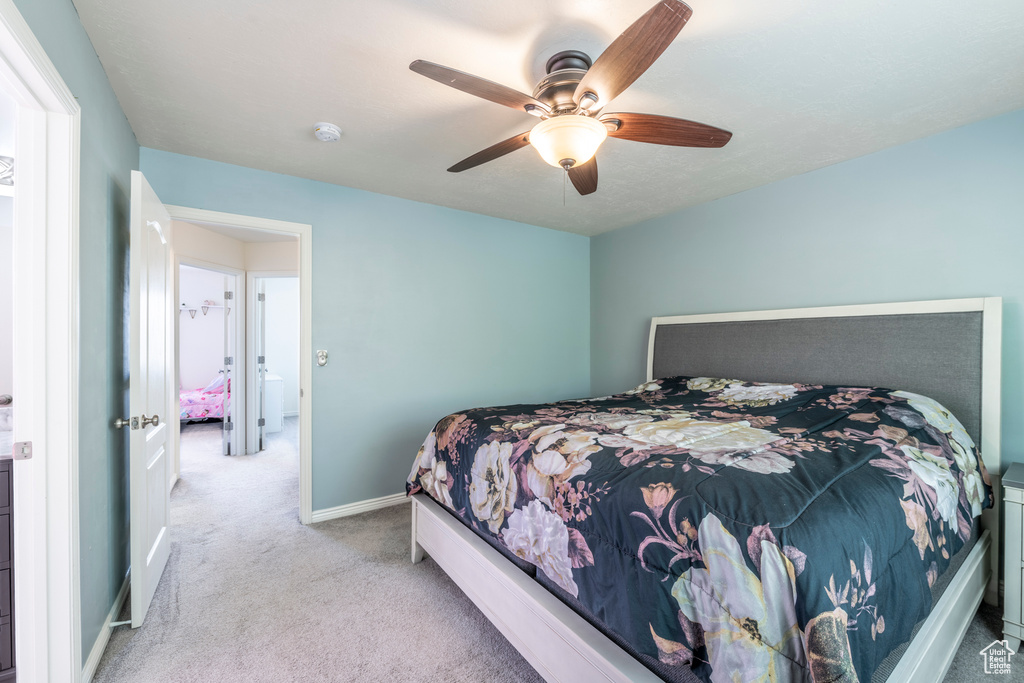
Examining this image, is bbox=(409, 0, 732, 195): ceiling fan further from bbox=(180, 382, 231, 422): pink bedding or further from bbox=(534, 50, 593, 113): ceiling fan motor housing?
bbox=(180, 382, 231, 422): pink bedding

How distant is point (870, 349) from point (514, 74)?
2.44 metres

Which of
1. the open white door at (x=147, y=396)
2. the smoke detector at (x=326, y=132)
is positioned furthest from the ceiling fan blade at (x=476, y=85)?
the open white door at (x=147, y=396)

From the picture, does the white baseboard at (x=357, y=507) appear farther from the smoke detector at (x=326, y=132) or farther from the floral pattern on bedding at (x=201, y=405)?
the floral pattern on bedding at (x=201, y=405)

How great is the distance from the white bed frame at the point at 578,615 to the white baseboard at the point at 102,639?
130cm

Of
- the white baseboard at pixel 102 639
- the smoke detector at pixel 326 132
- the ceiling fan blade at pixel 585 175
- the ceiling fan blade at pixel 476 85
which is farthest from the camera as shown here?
the smoke detector at pixel 326 132

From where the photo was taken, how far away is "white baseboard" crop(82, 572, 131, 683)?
1582mm

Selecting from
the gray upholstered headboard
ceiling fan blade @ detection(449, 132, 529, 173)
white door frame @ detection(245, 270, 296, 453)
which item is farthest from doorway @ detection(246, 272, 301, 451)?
the gray upholstered headboard

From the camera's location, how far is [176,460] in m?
3.84

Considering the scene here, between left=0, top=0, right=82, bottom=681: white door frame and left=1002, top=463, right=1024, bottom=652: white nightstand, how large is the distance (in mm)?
3502

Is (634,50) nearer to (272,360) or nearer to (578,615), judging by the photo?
(578,615)

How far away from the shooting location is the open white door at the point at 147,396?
1.84 metres

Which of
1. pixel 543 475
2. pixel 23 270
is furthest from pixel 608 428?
pixel 23 270

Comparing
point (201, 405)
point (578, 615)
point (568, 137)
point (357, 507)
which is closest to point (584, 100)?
point (568, 137)

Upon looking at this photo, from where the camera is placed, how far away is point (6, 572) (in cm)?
142
